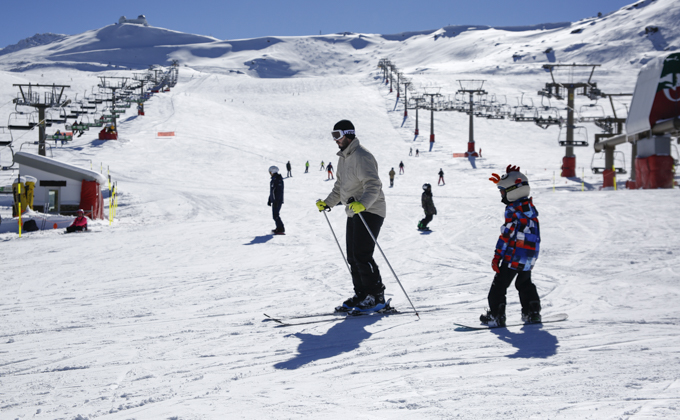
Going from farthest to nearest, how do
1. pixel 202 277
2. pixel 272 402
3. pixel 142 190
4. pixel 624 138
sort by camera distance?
pixel 624 138 < pixel 142 190 < pixel 202 277 < pixel 272 402

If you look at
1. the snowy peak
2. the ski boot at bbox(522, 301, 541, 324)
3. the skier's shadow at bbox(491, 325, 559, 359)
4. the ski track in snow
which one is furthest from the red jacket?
the snowy peak

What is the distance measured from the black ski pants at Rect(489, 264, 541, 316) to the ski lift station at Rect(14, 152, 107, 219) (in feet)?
48.0

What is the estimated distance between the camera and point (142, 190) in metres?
21.4

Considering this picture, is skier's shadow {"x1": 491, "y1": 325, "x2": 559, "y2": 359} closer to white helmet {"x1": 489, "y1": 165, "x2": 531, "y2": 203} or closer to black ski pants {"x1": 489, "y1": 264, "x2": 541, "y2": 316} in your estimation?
black ski pants {"x1": 489, "y1": 264, "x2": 541, "y2": 316}

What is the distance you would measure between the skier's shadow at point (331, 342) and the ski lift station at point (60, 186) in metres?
13.8

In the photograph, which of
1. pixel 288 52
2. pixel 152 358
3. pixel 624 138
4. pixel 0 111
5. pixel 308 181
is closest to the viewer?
pixel 152 358

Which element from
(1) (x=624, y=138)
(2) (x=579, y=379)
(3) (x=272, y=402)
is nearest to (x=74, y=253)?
(3) (x=272, y=402)

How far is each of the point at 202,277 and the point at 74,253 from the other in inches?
137

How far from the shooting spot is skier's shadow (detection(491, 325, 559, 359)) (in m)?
3.22

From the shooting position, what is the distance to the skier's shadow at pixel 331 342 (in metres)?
3.25

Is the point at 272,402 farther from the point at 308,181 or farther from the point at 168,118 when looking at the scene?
the point at 168,118

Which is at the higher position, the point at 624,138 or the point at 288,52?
the point at 288,52

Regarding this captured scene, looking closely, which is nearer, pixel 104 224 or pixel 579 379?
pixel 579 379

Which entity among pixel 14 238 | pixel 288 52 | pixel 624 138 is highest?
pixel 288 52
